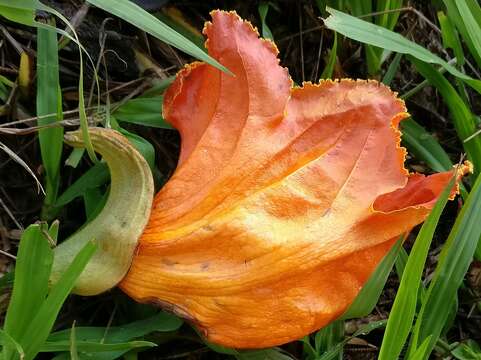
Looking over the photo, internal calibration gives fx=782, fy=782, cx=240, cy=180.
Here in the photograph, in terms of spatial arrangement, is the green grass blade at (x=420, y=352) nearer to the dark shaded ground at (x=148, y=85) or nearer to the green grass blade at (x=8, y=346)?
the dark shaded ground at (x=148, y=85)

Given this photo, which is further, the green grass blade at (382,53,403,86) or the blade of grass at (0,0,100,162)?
the green grass blade at (382,53,403,86)

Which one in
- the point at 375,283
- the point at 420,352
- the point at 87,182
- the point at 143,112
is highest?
the point at 143,112

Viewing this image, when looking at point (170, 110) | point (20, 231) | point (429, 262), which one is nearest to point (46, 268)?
point (20, 231)

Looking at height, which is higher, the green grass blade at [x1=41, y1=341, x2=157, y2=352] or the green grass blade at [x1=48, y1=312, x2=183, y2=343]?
the green grass blade at [x1=41, y1=341, x2=157, y2=352]

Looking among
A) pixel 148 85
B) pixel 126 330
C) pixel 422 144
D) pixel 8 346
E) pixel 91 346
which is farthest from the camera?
pixel 422 144

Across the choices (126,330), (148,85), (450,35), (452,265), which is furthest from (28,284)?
(450,35)

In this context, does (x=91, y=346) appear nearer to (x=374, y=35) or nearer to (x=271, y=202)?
(x=271, y=202)

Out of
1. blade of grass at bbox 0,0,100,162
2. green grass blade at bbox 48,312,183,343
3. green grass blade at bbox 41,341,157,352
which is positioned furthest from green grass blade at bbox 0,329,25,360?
blade of grass at bbox 0,0,100,162

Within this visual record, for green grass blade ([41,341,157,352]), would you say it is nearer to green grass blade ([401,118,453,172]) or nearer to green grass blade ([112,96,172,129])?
green grass blade ([112,96,172,129])
